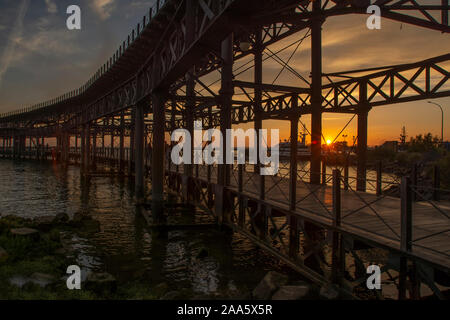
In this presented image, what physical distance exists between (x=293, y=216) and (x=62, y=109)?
225 ft

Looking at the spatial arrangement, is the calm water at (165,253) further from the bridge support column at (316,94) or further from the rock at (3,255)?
the bridge support column at (316,94)

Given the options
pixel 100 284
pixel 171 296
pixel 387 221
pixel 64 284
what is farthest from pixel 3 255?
pixel 387 221

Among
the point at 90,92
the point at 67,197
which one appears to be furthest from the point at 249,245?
the point at 90,92

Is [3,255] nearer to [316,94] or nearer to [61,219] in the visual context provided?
[61,219]

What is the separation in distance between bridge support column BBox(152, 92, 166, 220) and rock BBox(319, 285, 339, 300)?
34.5 ft

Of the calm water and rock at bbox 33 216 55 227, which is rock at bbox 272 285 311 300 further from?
rock at bbox 33 216 55 227

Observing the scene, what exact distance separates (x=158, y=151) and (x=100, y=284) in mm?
9174

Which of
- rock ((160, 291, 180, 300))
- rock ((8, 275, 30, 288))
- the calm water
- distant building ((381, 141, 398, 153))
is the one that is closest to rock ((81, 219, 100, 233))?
the calm water

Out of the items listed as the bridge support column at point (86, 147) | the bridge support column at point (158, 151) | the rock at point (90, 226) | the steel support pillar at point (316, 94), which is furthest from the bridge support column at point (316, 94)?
the bridge support column at point (86, 147)

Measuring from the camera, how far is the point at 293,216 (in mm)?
9633

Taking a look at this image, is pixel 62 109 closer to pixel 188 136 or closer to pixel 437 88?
pixel 188 136

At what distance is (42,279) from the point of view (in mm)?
8672

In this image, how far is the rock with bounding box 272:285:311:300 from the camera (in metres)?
7.20
